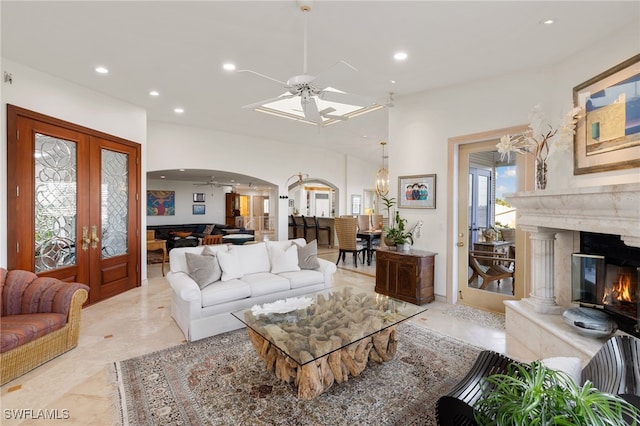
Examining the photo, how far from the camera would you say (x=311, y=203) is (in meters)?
14.7

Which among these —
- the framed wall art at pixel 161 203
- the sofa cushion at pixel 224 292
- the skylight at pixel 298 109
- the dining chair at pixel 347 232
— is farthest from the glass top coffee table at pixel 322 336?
the framed wall art at pixel 161 203

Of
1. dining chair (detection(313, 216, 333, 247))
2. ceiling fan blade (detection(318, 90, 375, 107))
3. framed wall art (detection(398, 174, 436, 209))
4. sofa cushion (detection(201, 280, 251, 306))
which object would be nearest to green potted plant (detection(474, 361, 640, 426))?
ceiling fan blade (detection(318, 90, 375, 107))

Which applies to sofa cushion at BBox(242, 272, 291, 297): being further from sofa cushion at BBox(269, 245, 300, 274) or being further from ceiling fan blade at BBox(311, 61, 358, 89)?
ceiling fan blade at BBox(311, 61, 358, 89)

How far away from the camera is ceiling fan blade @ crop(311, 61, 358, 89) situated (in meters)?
2.33

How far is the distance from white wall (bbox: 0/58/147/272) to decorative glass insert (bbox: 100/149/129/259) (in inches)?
14.6

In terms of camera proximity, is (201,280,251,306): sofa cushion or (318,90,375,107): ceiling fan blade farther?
(201,280,251,306): sofa cushion

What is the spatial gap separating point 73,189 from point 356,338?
4.40 meters

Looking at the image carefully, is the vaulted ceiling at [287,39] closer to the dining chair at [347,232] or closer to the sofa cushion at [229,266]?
the sofa cushion at [229,266]

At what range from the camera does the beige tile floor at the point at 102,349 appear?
2.12 meters

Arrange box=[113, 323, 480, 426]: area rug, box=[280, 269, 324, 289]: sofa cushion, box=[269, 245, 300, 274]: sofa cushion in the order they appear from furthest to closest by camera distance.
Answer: box=[269, 245, 300, 274]: sofa cushion → box=[280, 269, 324, 289]: sofa cushion → box=[113, 323, 480, 426]: area rug

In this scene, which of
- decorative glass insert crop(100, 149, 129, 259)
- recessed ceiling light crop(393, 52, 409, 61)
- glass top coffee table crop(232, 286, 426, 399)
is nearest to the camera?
glass top coffee table crop(232, 286, 426, 399)

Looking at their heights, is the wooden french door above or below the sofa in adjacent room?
above

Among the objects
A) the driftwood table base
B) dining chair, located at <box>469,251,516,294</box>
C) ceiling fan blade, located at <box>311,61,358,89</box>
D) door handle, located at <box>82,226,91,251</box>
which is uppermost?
ceiling fan blade, located at <box>311,61,358,89</box>

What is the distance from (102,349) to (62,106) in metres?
3.31
